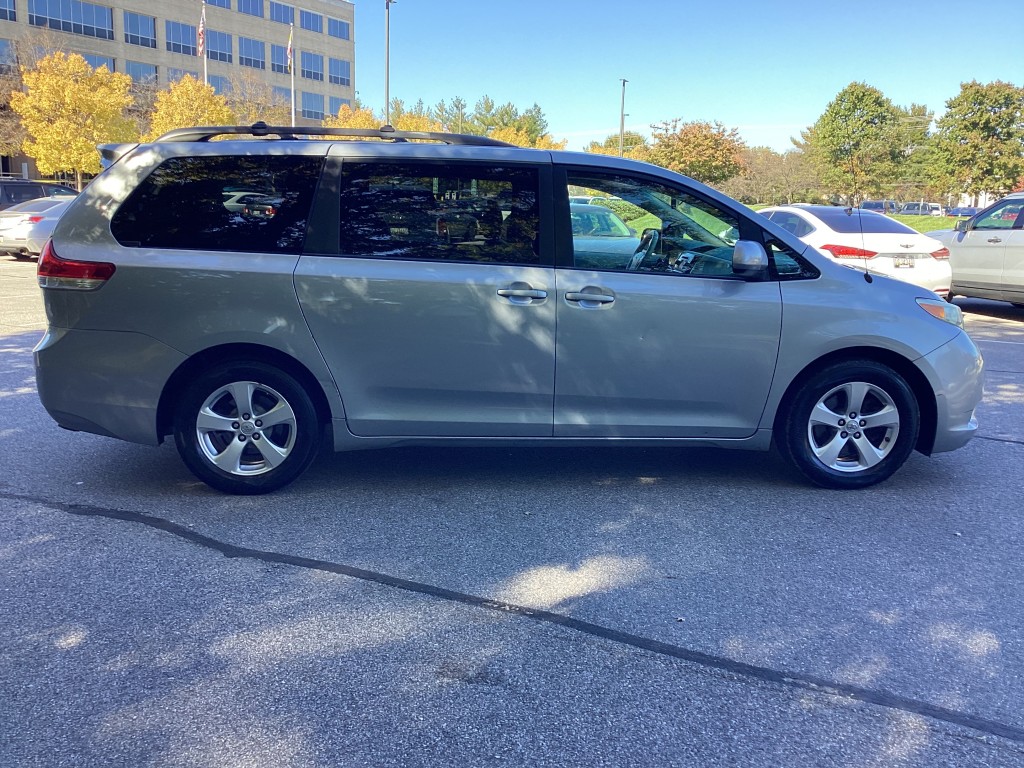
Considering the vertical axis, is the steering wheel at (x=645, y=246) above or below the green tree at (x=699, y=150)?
below

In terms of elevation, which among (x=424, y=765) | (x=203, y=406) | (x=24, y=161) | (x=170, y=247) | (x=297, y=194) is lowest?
(x=424, y=765)

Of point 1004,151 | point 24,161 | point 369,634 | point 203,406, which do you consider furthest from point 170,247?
point 24,161

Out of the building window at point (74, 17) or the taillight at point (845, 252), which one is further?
the building window at point (74, 17)

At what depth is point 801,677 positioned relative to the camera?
122 inches

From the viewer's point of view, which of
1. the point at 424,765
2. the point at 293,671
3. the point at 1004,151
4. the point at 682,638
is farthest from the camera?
the point at 1004,151

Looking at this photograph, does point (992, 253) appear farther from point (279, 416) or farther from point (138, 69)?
point (138, 69)

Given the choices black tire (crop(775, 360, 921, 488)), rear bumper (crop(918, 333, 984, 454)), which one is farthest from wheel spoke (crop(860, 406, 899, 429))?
rear bumper (crop(918, 333, 984, 454))

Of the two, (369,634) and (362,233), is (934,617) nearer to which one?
(369,634)

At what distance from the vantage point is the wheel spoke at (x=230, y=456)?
4777 mm

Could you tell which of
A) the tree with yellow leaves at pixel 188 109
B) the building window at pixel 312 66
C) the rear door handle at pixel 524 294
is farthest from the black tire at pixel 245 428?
the building window at pixel 312 66

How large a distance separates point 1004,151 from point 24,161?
170ft

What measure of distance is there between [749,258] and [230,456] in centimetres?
299

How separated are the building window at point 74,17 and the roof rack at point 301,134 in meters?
54.9

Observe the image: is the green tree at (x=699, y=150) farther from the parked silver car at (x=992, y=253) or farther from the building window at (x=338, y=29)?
the building window at (x=338, y=29)
